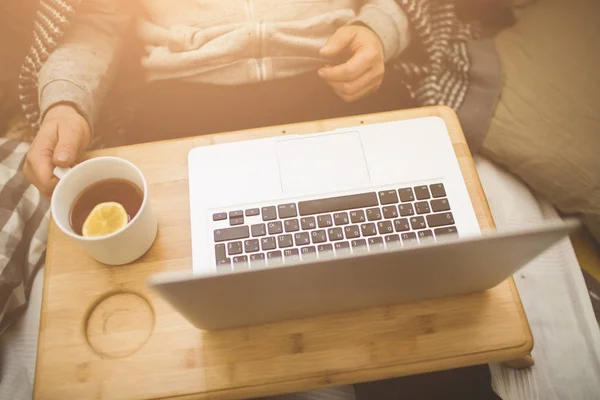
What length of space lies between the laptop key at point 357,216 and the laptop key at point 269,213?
0.33 ft

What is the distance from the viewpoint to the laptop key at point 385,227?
0.59 metres

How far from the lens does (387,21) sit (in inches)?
33.4

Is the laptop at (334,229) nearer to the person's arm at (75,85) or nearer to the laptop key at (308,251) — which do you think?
the laptop key at (308,251)

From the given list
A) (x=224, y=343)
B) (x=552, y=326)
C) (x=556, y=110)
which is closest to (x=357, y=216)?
(x=224, y=343)

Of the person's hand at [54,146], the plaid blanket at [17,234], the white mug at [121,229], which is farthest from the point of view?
the plaid blanket at [17,234]

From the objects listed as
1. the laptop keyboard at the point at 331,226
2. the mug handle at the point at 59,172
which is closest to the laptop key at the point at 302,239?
the laptop keyboard at the point at 331,226

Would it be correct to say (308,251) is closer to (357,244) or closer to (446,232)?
(357,244)

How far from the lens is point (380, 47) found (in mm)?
823

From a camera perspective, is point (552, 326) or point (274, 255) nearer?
point (274, 255)

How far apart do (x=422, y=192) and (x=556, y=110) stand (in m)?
0.46

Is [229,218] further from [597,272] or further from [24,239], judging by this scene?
[597,272]

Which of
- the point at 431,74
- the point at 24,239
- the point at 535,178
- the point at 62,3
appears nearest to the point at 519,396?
the point at 535,178

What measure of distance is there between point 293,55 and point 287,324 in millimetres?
560

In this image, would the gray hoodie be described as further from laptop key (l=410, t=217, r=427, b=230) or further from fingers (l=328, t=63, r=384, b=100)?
laptop key (l=410, t=217, r=427, b=230)
